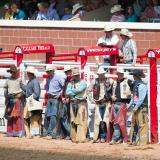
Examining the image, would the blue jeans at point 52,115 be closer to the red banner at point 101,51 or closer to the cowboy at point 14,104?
the cowboy at point 14,104

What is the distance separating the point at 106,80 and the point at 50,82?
119 centimetres

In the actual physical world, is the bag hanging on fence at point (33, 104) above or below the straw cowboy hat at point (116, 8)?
below

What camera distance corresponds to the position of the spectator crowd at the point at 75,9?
23750 mm

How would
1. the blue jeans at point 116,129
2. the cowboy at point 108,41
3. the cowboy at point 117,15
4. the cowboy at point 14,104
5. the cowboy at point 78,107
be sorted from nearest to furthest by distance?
1. the blue jeans at point 116,129
2. the cowboy at point 78,107
3. the cowboy at point 14,104
4. the cowboy at point 108,41
5. the cowboy at point 117,15

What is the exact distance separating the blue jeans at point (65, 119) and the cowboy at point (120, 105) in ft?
3.46


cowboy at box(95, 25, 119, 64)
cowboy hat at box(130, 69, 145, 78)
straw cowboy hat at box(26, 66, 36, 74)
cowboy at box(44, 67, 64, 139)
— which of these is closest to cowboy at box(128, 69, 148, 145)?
cowboy hat at box(130, 69, 145, 78)

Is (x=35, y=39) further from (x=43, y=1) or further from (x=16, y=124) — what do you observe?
(x=16, y=124)

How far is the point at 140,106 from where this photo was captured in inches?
706

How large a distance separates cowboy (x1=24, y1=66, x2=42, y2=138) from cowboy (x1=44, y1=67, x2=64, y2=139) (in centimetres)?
27

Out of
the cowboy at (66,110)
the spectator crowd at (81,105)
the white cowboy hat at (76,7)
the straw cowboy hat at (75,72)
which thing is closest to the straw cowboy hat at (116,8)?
the white cowboy hat at (76,7)

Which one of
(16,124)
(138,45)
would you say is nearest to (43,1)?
(138,45)

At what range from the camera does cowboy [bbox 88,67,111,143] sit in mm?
18422

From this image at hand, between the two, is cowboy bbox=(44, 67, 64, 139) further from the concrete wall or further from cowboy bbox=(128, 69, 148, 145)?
the concrete wall

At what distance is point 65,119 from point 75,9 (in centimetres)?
686
